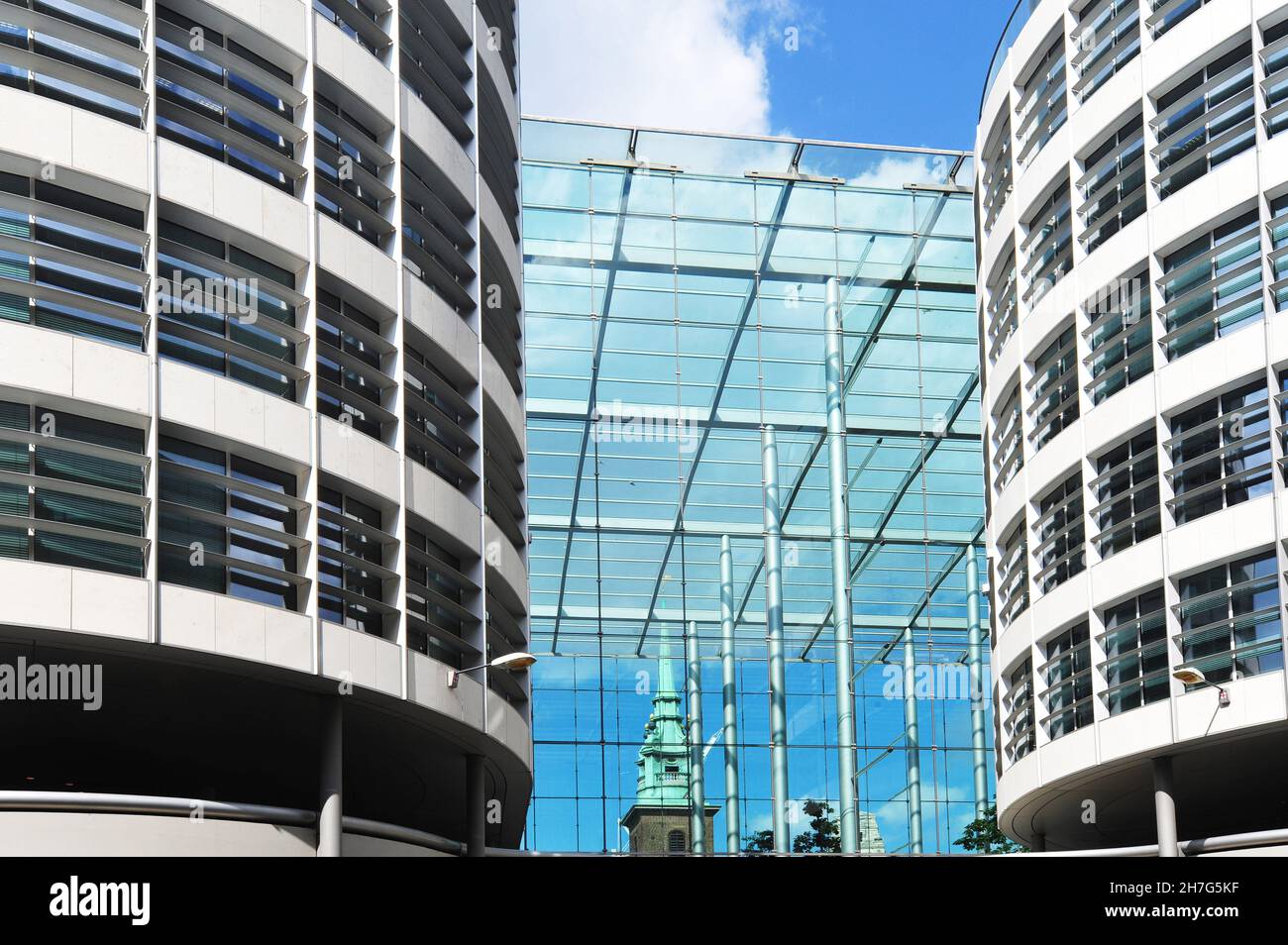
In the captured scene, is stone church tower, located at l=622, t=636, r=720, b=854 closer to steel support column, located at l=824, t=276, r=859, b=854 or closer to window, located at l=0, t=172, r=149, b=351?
steel support column, located at l=824, t=276, r=859, b=854

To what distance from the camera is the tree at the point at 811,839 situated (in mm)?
54562

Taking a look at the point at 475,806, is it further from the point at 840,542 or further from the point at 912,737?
the point at 912,737

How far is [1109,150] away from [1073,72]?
2.01 meters

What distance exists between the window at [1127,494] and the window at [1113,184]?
372 centimetres

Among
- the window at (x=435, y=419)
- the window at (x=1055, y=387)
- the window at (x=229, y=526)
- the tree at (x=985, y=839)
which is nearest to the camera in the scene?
the window at (x=229, y=526)

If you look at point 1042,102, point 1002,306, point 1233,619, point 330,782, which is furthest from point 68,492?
point 1002,306

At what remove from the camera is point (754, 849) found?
54281 millimetres

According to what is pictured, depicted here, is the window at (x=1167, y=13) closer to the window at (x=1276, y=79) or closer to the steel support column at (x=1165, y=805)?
the window at (x=1276, y=79)

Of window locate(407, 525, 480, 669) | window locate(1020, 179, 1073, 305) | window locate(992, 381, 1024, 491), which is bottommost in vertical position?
window locate(407, 525, 480, 669)

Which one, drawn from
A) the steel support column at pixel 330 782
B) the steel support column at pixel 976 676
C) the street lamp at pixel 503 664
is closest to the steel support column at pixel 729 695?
the steel support column at pixel 976 676

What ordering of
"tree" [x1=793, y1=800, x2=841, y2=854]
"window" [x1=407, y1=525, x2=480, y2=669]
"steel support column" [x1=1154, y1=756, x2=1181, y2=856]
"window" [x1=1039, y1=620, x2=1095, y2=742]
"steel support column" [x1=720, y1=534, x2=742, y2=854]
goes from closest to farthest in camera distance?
"window" [x1=407, y1=525, x2=480, y2=669], "steel support column" [x1=1154, y1=756, x2=1181, y2=856], "window" [x1=1039, y1=620, x2=1095, y2=742], "tree" [x1=793, y1=800, x2=841, y2=854], "steel support column" [x1=720, y1=534, x2=742, y2=854]

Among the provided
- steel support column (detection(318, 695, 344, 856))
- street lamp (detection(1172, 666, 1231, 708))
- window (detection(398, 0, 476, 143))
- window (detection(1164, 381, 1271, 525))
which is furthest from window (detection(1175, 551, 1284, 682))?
window (detection(398, 0, 476, 143))

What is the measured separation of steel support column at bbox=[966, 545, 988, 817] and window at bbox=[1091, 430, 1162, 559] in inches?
1121

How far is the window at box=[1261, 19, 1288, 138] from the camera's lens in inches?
1070
